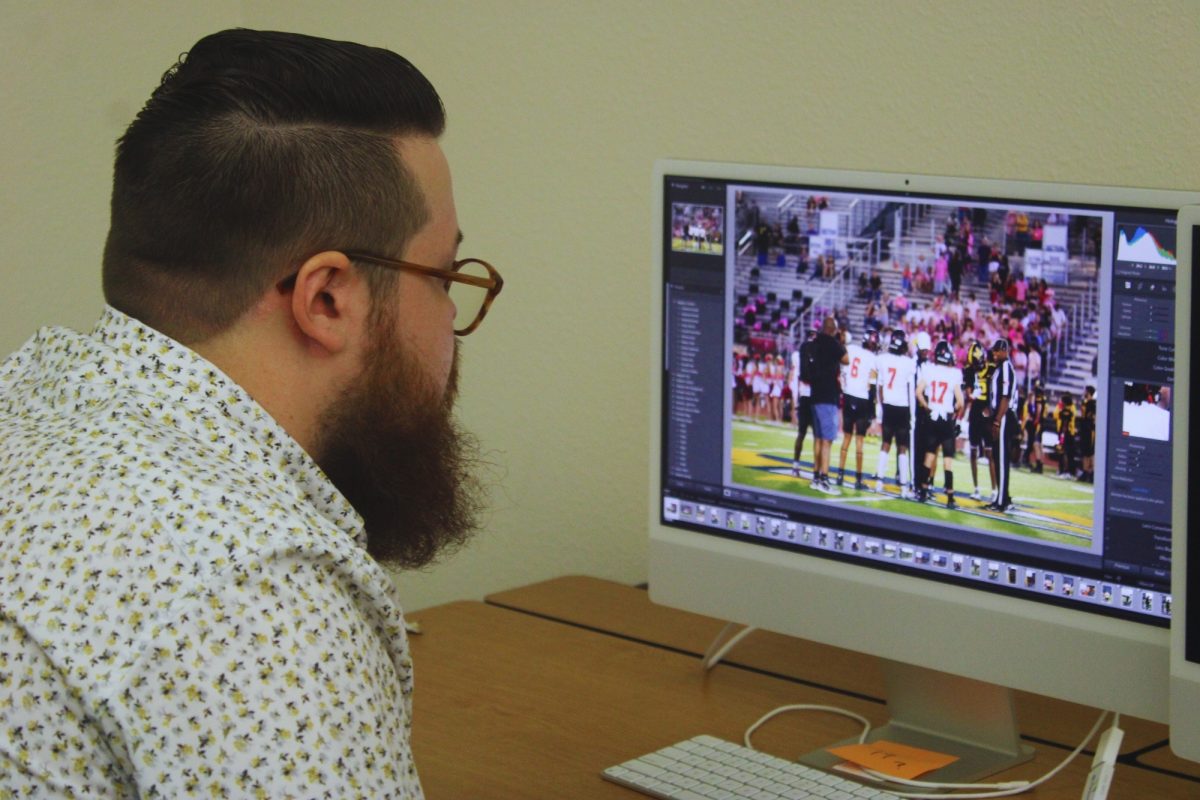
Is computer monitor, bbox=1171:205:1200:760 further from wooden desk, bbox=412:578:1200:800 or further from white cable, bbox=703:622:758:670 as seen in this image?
white cable, bbox=703:622:758:670

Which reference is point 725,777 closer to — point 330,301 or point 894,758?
point 894,758

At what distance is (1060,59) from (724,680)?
0.73 metres

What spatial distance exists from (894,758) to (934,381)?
33 cm

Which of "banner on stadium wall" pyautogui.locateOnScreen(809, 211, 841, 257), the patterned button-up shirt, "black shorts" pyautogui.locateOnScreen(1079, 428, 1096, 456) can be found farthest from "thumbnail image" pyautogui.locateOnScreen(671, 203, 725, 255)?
the patterned button-up shirt

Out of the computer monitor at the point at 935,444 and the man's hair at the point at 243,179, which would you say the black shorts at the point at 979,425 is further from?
the man's hair at the point at 243,179

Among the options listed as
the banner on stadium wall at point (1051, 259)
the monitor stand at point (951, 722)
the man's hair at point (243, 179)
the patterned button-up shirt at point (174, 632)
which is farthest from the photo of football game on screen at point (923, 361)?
the patterned button-up shirt at point (174, 632)

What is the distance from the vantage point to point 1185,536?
1016 mm

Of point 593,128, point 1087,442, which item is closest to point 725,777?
point 1087,442

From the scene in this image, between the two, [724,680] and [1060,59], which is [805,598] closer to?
[724,680]

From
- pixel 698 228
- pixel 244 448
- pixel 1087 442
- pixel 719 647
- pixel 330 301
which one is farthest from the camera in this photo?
pixel 719 647

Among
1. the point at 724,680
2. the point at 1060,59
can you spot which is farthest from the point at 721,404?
the point at 1060,59

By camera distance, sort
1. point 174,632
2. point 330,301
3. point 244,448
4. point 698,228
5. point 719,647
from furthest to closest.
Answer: point 719,647
point 698,228
point 330,301
point 244,448
point 174,632

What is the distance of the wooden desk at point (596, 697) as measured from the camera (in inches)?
47.3

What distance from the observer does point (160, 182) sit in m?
0.95
